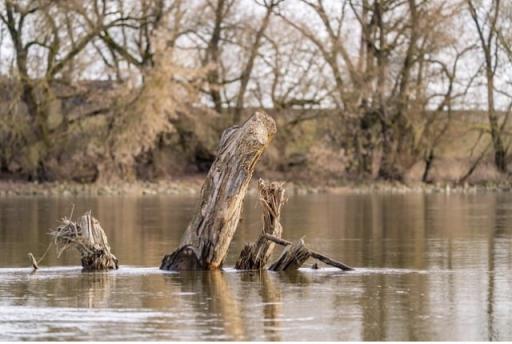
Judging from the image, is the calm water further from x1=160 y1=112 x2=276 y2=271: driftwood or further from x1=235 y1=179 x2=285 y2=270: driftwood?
x1=235 y1=179 x2=285 y2=270: driftwood

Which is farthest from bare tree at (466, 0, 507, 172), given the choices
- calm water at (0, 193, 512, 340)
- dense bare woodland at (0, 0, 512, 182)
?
calm water at (0, 193, 512, 340)

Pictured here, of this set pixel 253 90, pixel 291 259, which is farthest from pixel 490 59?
pixel 291 259

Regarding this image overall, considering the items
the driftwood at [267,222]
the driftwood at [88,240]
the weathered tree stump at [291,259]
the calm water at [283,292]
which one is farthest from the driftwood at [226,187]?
the driftwood at [88,240]

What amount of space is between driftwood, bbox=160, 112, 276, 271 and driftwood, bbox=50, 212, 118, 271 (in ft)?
4.20

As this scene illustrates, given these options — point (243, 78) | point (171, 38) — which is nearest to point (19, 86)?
point (171, 38)

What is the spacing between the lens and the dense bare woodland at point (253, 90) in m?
56.8

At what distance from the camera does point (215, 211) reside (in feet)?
62.0

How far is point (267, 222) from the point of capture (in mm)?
19328

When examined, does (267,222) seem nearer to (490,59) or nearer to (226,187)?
(226,187)

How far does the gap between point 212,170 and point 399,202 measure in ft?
92.7

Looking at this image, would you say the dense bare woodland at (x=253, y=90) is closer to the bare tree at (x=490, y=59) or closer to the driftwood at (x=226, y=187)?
the bare tree at (x=490, y=59)

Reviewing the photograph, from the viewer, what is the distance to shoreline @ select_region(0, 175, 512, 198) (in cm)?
5362

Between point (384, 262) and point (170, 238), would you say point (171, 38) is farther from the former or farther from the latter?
point (384, 262)

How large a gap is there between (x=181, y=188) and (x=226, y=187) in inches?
1527
